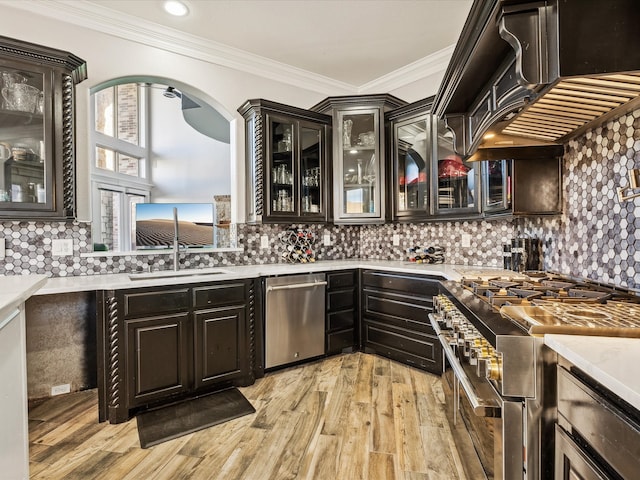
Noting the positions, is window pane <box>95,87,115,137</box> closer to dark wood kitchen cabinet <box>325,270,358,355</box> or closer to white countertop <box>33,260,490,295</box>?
white countertop <box>33,260,490,295</box>

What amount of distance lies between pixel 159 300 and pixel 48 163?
3.53ft

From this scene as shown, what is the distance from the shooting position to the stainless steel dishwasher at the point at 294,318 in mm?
2906

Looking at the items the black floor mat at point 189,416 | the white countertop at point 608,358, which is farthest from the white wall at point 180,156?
the white countertop at point 608,358

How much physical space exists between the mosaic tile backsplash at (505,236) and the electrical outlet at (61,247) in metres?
0.03

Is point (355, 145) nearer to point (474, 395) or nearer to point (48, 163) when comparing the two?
point (48, 163)

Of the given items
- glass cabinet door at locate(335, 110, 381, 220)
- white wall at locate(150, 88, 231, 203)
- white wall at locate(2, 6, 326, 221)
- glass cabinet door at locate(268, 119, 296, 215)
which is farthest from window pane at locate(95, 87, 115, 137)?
glass cabinet door at locate(335, 110, 381, 220)

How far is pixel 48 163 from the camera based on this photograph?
219 cm

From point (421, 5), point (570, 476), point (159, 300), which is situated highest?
point (421, 5)

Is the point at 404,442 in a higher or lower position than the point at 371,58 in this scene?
lower

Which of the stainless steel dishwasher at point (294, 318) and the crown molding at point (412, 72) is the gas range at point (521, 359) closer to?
the stainless steel dishwasher at point (294, 318)

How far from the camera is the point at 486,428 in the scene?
4.05 feet

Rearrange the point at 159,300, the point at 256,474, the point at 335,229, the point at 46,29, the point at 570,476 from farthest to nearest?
the point at 335,229, the point at 46,29, the point at 159,300, the point at 256,474, the point at 570,476

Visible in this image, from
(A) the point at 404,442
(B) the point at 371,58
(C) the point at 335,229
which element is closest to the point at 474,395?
(A) the point at 404,442

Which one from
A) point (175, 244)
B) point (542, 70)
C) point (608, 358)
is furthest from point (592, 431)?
point (175, 244)
